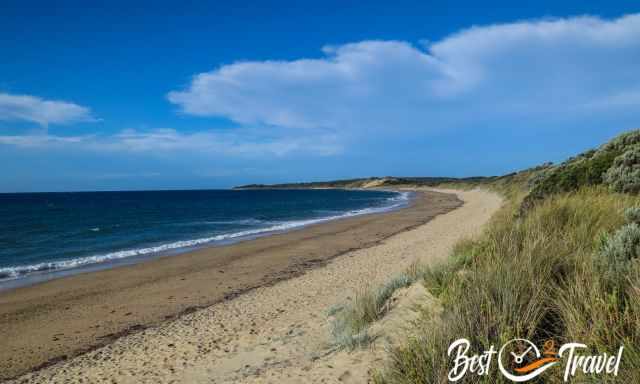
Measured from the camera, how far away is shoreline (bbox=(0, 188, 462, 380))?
7531 millimetres

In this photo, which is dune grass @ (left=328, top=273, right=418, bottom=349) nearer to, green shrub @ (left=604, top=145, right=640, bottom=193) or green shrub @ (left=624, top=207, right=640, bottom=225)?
green shrub @ (left=624, top=207, right=640, bottom=225)

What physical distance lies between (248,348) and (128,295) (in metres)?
6.24

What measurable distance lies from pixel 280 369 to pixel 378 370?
5.17ft

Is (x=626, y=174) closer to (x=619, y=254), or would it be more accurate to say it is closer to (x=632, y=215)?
(x=632, y=215)

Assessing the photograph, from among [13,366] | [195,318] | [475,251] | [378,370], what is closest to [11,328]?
[13,366]

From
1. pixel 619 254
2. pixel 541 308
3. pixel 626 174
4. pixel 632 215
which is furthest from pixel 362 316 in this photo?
pixel 626 174

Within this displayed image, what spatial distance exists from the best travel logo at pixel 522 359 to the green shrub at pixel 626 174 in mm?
7924

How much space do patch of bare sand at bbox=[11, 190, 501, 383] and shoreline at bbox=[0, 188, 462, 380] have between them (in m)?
0.68

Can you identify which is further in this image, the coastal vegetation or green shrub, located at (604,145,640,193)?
green shrub, located at (604,145,640,193)

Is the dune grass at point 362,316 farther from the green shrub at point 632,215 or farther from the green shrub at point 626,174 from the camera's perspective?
the green shrub at point 626,174

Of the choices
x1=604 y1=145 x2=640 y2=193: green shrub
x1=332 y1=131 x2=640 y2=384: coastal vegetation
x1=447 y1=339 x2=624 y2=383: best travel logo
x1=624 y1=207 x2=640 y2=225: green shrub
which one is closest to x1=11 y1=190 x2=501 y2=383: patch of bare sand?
x1=332 y1=131 x2=640 y2=384: coastal vegetation

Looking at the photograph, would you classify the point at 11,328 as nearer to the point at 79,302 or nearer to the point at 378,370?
the point at 79,302

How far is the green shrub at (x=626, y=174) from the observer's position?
8875mm

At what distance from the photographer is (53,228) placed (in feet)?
94.9
